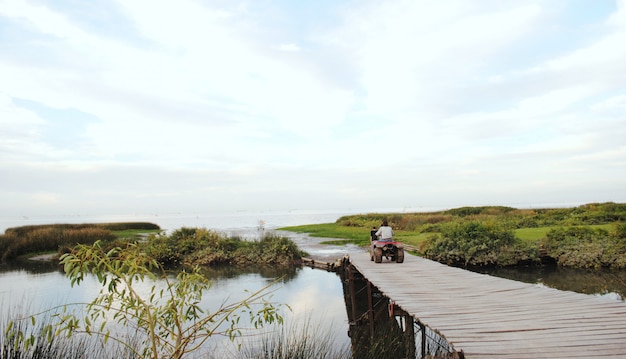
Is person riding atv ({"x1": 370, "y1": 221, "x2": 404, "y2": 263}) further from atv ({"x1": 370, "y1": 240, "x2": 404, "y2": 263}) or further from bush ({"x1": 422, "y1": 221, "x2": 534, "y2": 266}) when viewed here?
bush ({"x1": 422, "y1": 221, "x2": 534, "y2": 266})

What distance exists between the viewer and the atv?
12.9 m

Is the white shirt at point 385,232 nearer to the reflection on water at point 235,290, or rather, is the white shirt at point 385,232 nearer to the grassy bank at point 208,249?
the reflection on water at point 235,290

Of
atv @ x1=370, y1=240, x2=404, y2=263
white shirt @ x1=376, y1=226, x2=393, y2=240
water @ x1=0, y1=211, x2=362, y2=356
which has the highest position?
white shirt @ x1=376, y1=226, x2=393, y2=240

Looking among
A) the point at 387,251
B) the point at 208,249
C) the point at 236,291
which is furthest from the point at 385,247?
the point at 208,249

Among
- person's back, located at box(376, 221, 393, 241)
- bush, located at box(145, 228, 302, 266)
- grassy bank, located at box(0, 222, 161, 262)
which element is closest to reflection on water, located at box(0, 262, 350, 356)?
bush, located at box(145, 228, 302, 266)

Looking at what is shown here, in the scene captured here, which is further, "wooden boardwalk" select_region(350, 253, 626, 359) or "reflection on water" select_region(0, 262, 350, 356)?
"reflection on water" select_region(0, 262, 350, 356)

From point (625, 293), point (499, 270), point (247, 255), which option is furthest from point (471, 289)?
point (247, 255)

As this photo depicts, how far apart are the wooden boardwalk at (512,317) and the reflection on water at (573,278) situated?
7284 millimetres

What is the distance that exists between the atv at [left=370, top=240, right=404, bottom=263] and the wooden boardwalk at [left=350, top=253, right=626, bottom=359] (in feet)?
9.91

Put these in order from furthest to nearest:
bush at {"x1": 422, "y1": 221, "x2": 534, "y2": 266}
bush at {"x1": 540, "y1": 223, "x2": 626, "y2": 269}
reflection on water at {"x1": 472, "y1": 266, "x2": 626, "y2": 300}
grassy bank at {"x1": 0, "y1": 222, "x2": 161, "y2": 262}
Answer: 1. grassy bank at {"x1": 0, "y1": 222, "x2": 161, "y2": 262}
2. bush at {"x1": 422, "y1": 221, "x2": 534, "y2": 266}
3. bush at {"x1": 540, "y1": 223, "x2": 626, "y2": 269}
4. reflection on water at {"x1": 472, "y1": 266, "x2": 626, "y2": 300}

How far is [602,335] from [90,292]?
1654 cm

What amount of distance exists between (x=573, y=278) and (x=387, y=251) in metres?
8.75

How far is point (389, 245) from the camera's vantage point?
13.2m

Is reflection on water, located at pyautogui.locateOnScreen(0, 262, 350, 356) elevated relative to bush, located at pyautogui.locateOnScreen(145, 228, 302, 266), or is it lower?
lower
